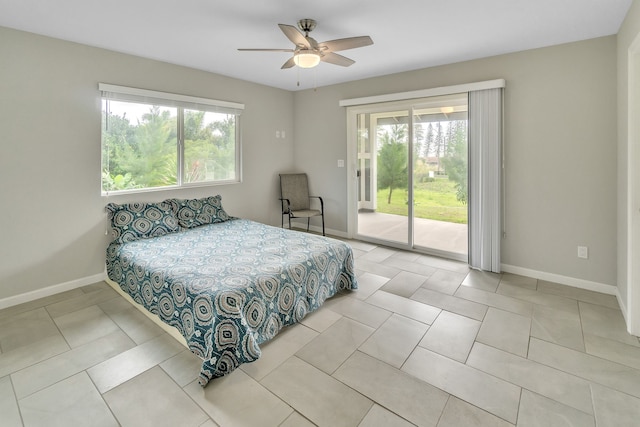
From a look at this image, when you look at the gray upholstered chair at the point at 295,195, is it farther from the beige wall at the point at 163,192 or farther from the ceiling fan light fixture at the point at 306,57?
the ceiling fan light fixture at the point at 306,57

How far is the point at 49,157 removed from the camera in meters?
3.05

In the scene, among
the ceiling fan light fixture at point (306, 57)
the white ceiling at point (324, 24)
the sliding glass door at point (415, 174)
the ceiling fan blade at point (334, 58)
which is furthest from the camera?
the sliding glass door at point (415, 174)

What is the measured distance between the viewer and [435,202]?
4.35 metres

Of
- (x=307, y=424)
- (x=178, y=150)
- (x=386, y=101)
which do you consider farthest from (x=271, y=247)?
(x=386, y=101)

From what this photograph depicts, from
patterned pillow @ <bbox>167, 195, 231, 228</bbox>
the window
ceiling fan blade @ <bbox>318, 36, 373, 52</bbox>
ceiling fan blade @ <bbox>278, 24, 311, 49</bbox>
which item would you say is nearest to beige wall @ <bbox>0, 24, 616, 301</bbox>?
the window

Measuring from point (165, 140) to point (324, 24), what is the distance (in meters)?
2.48

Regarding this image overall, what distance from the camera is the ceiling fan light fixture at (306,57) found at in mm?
2648

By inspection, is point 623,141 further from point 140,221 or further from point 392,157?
point 140,221

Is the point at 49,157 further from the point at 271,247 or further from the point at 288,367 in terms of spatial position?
the point at 288,367

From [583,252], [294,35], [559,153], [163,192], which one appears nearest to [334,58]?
[294,35]

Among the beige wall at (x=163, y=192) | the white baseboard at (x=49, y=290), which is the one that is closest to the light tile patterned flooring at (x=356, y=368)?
the white baseboard at (x=49, y=290)

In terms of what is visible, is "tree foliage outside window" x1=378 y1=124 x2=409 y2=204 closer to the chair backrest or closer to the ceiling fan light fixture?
the chair backrest

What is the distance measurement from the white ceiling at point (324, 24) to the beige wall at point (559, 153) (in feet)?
0.67

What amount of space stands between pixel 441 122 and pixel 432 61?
77cm
